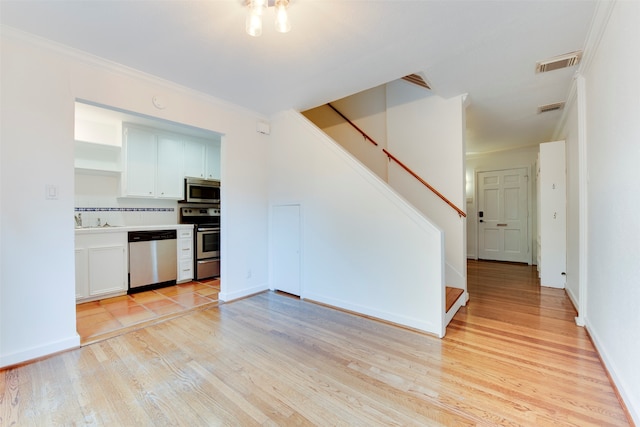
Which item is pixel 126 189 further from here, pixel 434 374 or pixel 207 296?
pixel 434 374

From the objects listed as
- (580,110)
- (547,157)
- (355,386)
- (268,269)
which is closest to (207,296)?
(268,269)

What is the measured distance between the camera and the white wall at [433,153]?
345cm

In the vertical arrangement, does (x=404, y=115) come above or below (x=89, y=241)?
above

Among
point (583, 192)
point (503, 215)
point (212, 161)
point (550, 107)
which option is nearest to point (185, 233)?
point (212, 161)

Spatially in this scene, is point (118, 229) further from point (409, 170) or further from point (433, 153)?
point (433, 153)

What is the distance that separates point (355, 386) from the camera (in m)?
1.81

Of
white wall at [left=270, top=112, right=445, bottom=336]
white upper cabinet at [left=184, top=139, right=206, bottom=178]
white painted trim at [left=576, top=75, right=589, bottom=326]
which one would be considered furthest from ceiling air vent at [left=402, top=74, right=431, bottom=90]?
white upper cabinet at [left=184, top=139, right=206, bottom=178]

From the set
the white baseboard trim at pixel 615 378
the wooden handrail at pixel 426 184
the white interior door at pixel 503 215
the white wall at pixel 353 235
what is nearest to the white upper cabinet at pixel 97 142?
the white wall at pixel 353 235

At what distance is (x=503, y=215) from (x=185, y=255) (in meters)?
6.89

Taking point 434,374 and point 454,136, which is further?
point 454,136

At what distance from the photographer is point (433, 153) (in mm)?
3670

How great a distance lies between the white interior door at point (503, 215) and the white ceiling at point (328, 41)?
334 cm

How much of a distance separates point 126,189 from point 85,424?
350cm

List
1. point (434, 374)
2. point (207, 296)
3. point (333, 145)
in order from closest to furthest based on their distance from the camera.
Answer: point (434, 374), point (333, 145), point (207, 296)
